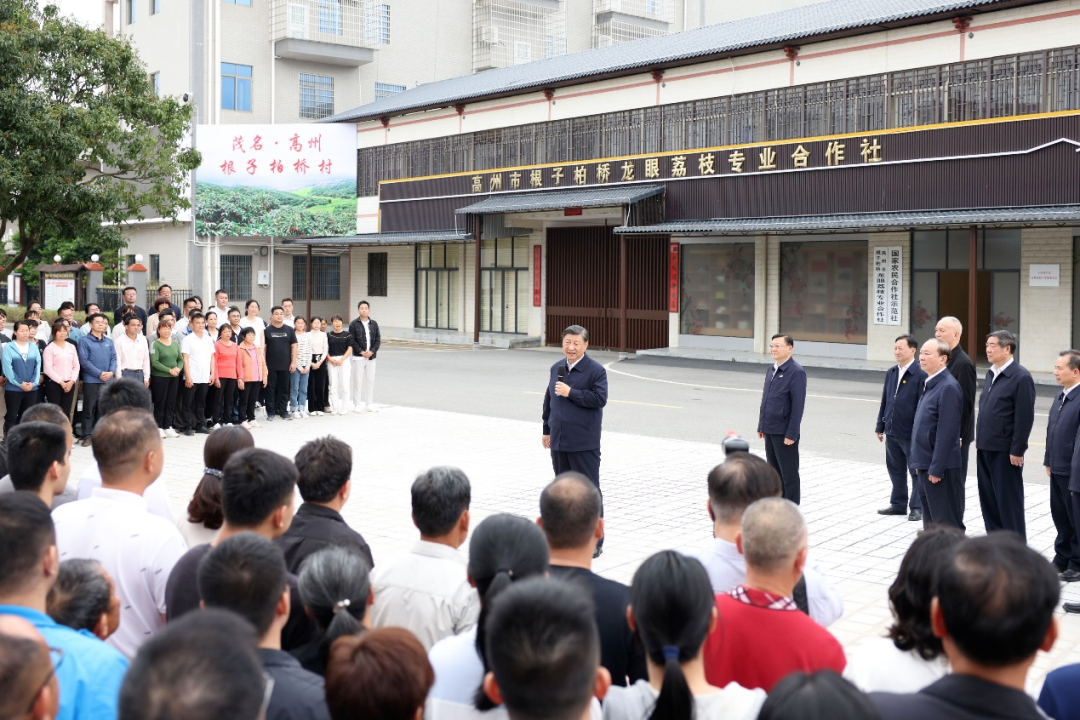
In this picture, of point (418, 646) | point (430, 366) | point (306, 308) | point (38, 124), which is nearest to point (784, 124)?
point (430, 366)

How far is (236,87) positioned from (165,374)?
29.5m

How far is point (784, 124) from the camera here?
1034 inches

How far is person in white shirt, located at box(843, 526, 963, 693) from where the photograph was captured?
3326 millimetres

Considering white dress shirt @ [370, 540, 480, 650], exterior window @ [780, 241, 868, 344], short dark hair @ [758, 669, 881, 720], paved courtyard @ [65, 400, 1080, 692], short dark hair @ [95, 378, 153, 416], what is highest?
exterior window @ [780, 241, 868, 344]

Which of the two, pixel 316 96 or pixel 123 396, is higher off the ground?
pixel 316 96

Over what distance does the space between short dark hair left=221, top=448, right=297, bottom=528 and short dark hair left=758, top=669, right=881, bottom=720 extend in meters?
2.50

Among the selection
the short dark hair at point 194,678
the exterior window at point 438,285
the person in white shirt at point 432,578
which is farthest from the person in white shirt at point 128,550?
the exterior window at point 438,285

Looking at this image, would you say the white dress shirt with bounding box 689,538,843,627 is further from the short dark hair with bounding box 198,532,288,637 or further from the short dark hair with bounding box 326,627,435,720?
the short dark hair with bounding box 326,627,435,720

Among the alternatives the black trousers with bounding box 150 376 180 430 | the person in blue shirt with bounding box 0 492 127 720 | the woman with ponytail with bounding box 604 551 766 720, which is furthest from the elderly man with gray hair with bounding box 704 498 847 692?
the black trousers with bounding box 150 376 180 430

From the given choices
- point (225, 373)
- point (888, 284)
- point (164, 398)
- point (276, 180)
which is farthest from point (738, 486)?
point (276, 180)

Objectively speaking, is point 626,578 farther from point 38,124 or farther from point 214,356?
point 38,124

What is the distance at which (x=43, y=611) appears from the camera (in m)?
3.37

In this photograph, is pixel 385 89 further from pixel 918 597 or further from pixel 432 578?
pixel 918 597

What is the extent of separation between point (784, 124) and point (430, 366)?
10528 millimetres
